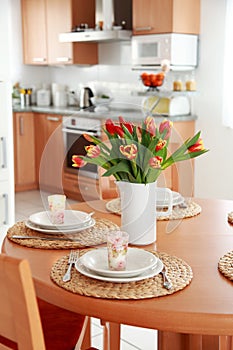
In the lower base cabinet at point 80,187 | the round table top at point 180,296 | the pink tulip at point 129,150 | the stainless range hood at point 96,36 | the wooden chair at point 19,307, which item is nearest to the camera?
the wooden chair at point 19,307

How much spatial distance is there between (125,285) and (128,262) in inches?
5.6

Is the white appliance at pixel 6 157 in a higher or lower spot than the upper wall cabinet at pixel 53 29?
lower

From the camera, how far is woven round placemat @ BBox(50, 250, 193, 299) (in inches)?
54.1

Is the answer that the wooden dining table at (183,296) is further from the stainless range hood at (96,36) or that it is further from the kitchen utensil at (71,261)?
the stainless range hood at (96,36)

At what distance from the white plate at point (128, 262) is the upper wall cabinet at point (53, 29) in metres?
4.55

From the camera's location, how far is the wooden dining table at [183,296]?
1.28 meters

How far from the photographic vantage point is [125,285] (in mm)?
1438

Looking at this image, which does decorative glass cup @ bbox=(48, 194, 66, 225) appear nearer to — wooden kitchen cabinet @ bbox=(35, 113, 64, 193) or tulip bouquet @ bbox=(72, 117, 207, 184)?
wooden kitchen cabinet @ bbox=(35, 113, 64, 193)

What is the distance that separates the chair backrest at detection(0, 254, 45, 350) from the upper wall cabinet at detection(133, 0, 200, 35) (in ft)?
12.5

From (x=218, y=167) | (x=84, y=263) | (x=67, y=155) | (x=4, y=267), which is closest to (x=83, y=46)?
(x=218, y=167)

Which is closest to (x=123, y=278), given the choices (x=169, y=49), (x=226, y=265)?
(x=226, y=265)

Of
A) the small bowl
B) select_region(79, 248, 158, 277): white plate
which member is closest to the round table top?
select_region(79, 248, 158, 277): white plate

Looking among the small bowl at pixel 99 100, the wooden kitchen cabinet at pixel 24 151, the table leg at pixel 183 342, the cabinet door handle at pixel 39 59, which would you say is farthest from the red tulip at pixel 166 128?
the cabinet door handle at pixel 39 59

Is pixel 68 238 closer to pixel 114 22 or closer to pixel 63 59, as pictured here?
pixel 114 22
